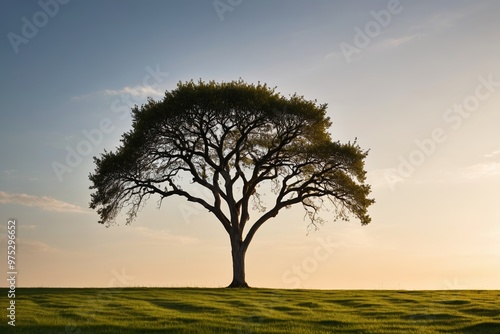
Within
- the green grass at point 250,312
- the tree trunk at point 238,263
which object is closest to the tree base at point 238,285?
the tree trunk at point 238,263

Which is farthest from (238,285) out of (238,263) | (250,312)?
(250,312)

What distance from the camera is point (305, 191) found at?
44.6 metres

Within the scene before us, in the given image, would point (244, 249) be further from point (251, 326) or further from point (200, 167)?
point (251, 326)

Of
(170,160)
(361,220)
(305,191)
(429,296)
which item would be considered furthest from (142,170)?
(429,296)

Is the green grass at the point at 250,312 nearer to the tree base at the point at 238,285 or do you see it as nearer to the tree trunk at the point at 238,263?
the tree base at the point at 238,285

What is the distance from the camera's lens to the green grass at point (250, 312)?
2209cm

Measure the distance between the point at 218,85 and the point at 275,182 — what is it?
879 centimetres

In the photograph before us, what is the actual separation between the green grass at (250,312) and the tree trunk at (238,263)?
4.73 metres

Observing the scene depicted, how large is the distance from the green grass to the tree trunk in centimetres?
473

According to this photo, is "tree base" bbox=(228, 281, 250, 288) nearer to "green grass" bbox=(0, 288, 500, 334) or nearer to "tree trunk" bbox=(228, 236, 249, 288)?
"tree trunk" bbox=(228, 236, 249, 288)

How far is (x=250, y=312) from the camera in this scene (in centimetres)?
2664

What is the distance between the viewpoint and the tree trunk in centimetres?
4153

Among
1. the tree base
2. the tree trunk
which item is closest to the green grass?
the tree base

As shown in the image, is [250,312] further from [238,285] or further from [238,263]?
[238,263]
